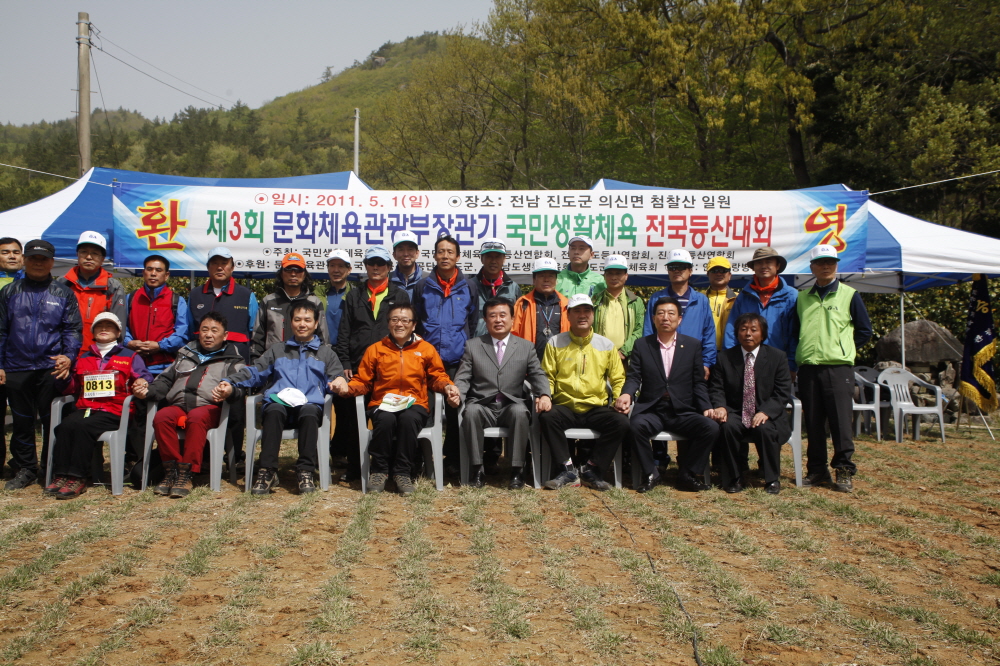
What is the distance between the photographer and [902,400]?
8125 mm

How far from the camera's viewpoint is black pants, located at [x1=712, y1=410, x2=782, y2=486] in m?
5.00

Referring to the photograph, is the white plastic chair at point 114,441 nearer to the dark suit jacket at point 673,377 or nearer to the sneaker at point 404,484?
the sneaker at point 404,484

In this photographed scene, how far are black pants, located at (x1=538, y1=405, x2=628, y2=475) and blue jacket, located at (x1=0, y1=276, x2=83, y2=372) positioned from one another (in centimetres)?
328

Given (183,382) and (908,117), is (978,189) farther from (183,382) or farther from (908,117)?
(183,382)

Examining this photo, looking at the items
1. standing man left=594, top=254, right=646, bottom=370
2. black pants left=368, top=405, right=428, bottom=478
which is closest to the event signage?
standing man left=594, top=254, right=646, bottom=370

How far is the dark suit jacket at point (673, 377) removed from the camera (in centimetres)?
509

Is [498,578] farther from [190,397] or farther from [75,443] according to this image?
[75,443]

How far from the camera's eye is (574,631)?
2.63m

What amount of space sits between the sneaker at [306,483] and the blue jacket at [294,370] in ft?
1.53

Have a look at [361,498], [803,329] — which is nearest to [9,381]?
[361,498]

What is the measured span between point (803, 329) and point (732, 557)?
2259 millimetres

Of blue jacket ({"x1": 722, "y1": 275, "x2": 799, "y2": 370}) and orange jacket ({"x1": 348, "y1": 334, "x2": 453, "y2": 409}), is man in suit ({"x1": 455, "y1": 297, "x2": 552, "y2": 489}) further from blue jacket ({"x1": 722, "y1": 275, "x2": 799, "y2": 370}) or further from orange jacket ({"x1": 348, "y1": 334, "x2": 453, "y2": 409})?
blue jacket ({"x1": 722, "y1": 275, "x2": 799, "y2": 370})

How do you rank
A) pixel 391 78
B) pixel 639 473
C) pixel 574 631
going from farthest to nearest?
pixel 391 78
pixel 639 473
pixel 574 631

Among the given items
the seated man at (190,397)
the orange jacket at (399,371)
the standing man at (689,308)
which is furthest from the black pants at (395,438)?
the standing man at (689,308)
